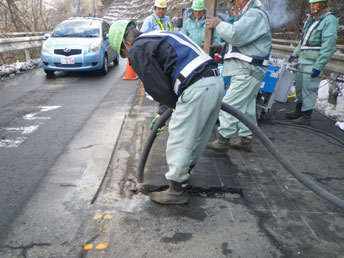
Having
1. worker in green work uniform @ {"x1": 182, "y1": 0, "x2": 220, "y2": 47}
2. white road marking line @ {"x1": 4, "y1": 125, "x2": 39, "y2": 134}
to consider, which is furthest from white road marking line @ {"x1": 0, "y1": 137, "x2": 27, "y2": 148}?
worker in green work uniform @ {"x1": 182, "y1": 0, "x2": 220, "y2": 47}

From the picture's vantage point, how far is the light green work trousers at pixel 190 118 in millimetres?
2113

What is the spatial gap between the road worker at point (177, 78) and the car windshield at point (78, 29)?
700cm

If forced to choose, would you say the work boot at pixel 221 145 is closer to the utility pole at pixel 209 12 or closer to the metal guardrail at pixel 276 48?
the utility pole at pixel 209 12

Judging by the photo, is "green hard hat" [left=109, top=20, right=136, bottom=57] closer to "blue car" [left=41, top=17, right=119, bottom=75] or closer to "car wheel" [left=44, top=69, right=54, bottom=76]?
"blue car" [left=41, top=17, right=119, bottom=75]

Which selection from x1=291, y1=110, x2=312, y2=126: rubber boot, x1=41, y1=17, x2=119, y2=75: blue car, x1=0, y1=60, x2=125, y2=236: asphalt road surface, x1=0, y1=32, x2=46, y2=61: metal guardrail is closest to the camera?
x1=0, y1=60, x2=125, y2=236: asphalt road surface

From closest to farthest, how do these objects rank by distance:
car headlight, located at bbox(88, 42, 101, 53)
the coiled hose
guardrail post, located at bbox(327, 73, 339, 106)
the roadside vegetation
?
the coiled hose
guardrail post, located at bbox(327, 73, 339, 106)
car headlight, located at bbox(88, 42, 101, 53)
the roadside vegetation

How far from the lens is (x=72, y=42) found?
788cm

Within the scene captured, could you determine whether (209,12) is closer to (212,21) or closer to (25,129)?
(212,21)

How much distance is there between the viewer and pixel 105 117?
4.80 metres

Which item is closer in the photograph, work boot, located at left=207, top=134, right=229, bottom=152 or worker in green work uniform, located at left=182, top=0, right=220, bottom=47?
work boot, located at left=207, top=134, right=229, bottom=152


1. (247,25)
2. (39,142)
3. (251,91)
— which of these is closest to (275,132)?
(251,91)

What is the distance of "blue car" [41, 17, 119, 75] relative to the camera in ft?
25.0

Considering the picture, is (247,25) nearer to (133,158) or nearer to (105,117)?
(133,158)

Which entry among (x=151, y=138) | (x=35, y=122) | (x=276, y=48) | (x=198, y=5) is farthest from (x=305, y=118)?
(x=276, y=48)
